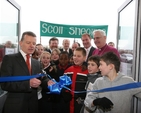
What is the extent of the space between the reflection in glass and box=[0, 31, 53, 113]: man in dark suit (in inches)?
59.7

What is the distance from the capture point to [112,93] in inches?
66.2

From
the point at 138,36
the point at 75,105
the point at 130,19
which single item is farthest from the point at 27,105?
the point at 130,19

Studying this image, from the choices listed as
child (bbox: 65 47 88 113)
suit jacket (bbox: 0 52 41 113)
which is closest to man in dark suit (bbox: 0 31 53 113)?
suit jacket (bbox: 0 52 41 113)

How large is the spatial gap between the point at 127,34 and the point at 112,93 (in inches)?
65.7

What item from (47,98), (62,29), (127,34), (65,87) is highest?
(62,29)

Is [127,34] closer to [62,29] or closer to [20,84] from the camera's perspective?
[20,84]

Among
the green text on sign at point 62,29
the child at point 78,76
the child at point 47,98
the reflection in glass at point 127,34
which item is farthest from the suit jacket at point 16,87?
the green text on sign at point 62,29

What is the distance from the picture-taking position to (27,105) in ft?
6.97

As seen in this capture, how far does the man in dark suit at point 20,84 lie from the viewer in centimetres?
200

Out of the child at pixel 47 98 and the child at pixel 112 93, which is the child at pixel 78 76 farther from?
the child at pixel 112 93

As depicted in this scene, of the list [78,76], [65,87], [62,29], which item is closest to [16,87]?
[65,87]

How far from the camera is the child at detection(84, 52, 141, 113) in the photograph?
1663 mm

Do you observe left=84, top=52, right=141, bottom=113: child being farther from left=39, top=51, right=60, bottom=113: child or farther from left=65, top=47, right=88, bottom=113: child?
left=39, top=51, right=60, bottom=113: child

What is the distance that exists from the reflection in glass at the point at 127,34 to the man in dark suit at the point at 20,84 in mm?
1516
